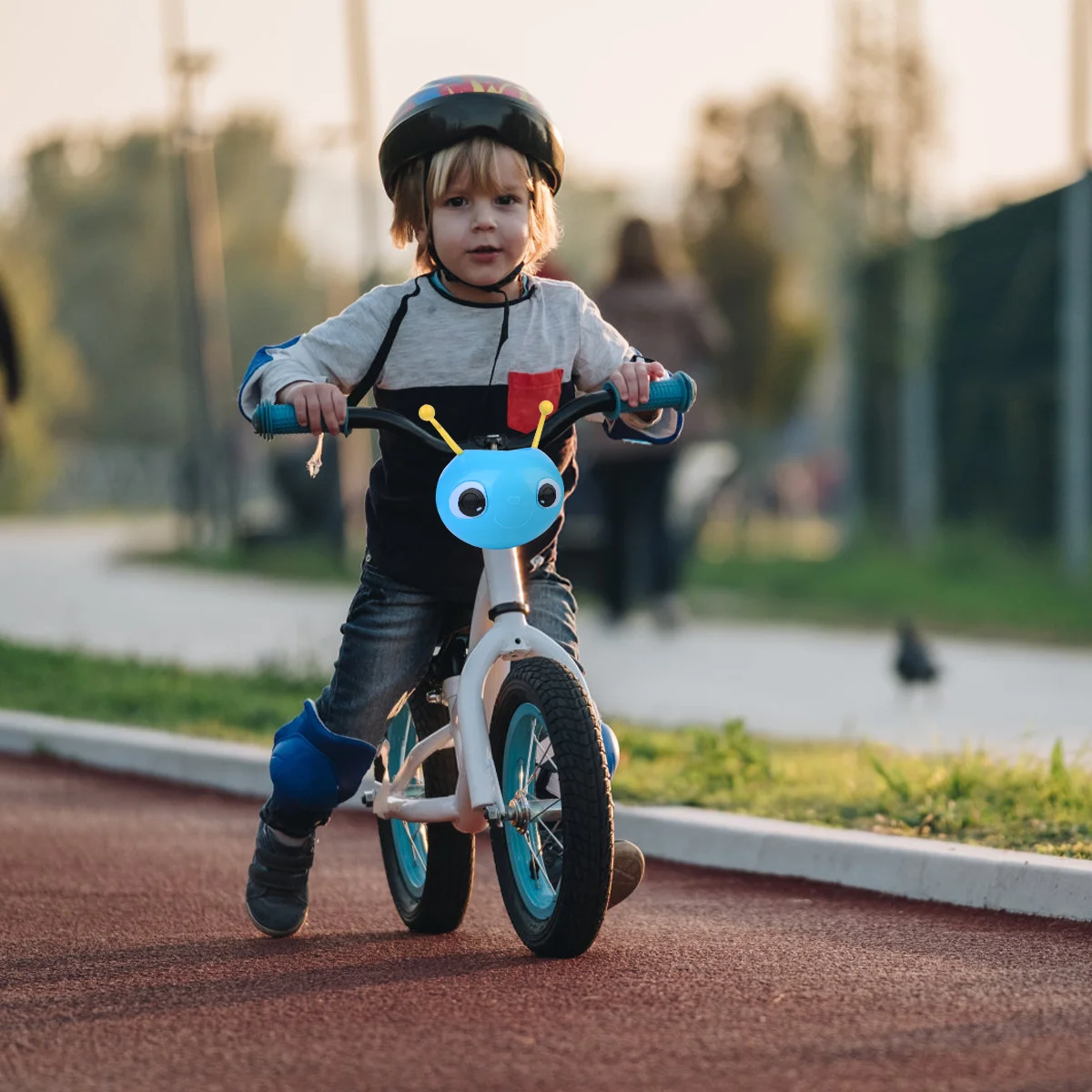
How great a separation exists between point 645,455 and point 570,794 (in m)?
8.08

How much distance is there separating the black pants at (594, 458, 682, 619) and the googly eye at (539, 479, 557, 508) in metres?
7.85

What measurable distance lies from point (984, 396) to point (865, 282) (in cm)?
158

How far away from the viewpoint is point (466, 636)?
4531 mm

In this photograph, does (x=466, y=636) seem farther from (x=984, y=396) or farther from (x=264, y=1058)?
(x=984, y=396)

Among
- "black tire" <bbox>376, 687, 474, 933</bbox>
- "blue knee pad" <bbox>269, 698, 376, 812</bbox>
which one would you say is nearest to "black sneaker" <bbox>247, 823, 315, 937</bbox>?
"blue knee pad" <bbox>269, 698, 376, 812</bbox>

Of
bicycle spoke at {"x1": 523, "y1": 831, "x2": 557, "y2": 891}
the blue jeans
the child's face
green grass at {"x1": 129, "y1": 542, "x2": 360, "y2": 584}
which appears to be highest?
the child's face

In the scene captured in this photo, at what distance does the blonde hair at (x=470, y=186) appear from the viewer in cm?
433

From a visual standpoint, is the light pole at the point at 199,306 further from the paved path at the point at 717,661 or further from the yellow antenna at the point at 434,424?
the yellow antenna at the point at 434,424

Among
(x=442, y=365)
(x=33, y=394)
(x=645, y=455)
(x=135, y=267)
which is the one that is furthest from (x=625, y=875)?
(x=135, y=267)

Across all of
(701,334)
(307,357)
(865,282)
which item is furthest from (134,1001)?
(865,282)

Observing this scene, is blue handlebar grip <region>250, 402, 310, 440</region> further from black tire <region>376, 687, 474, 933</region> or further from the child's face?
black tire <region>376, 687, 474, 933</region>

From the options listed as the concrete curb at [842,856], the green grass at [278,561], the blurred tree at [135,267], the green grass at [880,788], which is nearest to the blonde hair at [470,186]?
the concrete curb at [842,856]

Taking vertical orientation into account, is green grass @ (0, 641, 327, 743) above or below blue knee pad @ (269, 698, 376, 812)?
below

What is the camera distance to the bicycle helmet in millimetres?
4309
